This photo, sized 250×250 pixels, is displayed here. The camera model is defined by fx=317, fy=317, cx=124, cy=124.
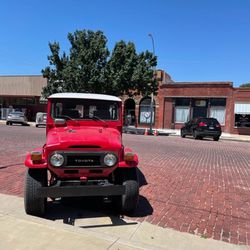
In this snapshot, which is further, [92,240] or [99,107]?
[99,107]

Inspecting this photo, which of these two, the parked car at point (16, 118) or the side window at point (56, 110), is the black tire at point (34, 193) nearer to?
the side window at point (56, 110)

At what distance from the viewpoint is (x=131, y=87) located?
94.6 ft

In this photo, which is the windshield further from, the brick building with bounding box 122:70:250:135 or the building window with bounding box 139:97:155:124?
the building window with bounding box 139:97:155:124

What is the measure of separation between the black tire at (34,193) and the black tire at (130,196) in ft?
4.28

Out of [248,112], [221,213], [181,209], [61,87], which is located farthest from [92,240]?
[248,112]

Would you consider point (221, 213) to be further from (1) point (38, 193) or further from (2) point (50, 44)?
(2) point (50, 44)

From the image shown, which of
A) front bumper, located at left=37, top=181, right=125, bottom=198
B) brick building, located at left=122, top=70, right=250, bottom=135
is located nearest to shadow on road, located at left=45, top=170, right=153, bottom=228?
front bumper, located at left=37, top=181, right=125, bottom=198

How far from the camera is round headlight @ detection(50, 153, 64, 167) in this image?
191 inches

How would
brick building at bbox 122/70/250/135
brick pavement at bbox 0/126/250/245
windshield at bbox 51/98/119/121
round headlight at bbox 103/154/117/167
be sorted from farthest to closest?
brick building at bbox 122/70/250/135, windshield at bbox 51/98/119/121, brick pavement at bbox 0/126/250/245, round headlight at bbox 103/154/117/167

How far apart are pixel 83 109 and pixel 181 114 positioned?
29.3 meters

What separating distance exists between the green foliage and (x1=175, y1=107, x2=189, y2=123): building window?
6.25 m

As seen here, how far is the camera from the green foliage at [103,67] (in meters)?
27.8

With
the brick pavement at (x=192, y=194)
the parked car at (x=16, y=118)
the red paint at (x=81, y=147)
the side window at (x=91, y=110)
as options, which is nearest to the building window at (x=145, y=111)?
the parked car at (x=16, y=118)

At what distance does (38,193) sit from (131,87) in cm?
2451
